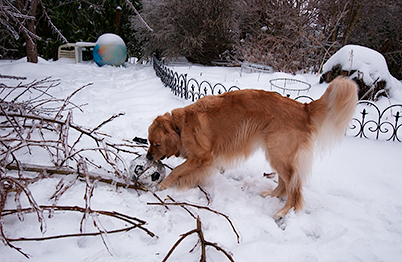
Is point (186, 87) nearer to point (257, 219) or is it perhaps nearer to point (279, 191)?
point (279, 191)

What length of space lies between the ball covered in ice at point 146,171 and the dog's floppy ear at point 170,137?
0.66ft

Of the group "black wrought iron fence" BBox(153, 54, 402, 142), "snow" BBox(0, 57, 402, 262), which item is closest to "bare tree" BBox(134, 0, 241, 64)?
"black wrought iron fence" BBox(153, 54, 402, 142)

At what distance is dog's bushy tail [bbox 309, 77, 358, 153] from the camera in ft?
7.29

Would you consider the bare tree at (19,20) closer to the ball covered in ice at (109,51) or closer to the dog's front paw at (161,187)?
the dog's front paw at (161,187)

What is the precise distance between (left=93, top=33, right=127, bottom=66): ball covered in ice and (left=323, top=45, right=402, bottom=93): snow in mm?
9069

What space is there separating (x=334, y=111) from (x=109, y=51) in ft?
35.7

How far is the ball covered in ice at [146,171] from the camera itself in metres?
2.57

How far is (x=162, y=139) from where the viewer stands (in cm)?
268

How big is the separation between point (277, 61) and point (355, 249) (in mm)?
8023

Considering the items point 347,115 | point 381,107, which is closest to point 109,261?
point 347,115

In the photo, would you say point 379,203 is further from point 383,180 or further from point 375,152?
point 375,152

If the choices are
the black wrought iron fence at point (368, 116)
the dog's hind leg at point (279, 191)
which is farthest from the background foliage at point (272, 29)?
the dog's hind leg at point (279, 191)

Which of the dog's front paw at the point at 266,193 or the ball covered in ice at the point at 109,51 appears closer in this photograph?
the dog's front paw at the point at 266,193

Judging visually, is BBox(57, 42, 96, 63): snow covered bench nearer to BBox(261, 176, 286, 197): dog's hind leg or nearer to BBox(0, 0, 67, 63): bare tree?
BBox(0, 0, 67, 63): bare tree
